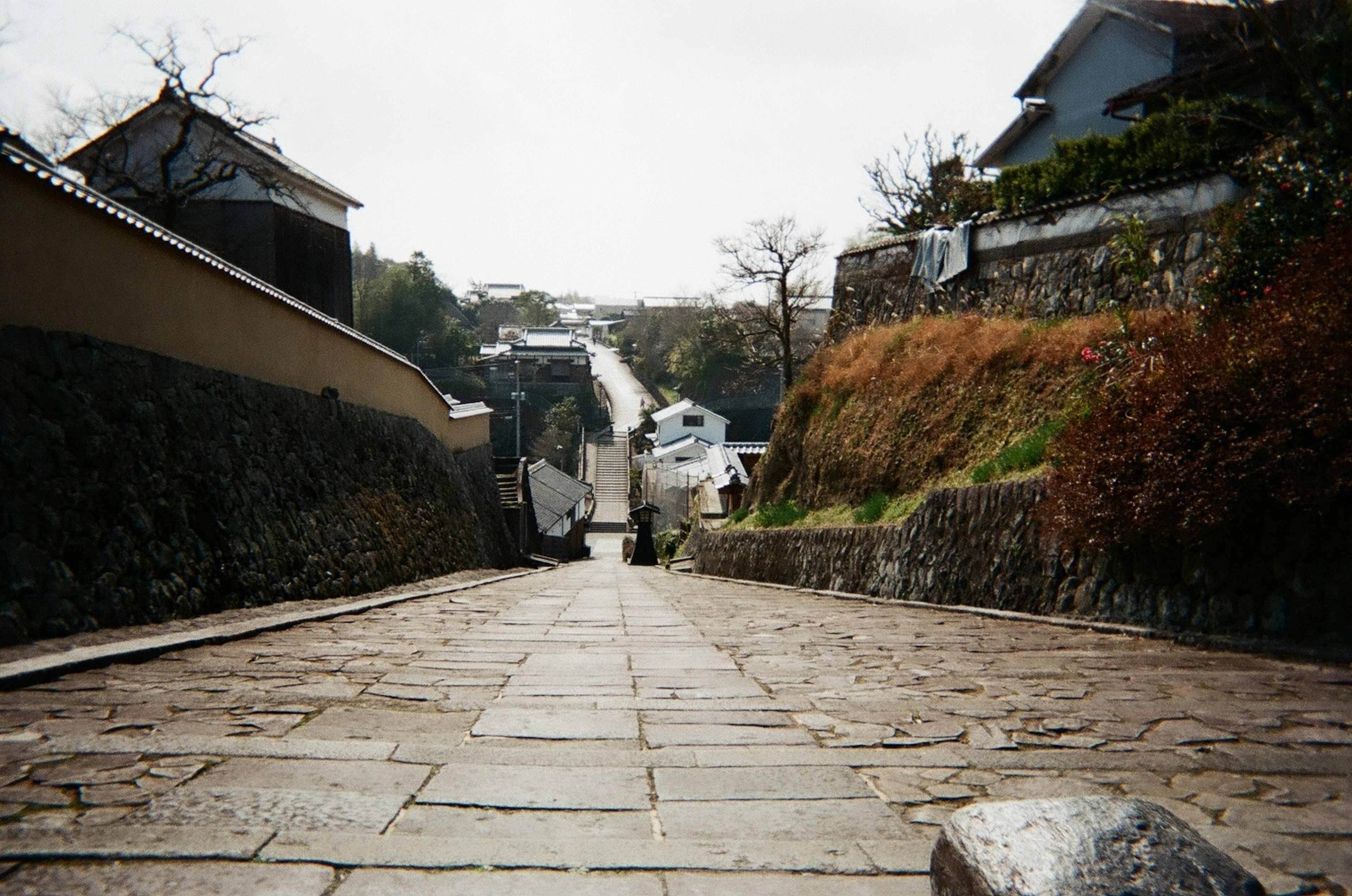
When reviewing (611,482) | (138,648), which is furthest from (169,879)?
(611,482)

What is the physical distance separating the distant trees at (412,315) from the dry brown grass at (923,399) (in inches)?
1459

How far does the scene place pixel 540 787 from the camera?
3428mm

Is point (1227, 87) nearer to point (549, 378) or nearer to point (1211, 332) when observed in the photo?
point (1211, 332)

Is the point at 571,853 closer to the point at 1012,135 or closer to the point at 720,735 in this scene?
the point at 720,735

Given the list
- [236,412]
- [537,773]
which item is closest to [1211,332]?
[537,773]

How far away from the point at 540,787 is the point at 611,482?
57.4m

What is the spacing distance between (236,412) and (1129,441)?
8.82 metres

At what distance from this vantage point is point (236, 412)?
33.9ft

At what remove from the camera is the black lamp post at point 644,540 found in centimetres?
3797

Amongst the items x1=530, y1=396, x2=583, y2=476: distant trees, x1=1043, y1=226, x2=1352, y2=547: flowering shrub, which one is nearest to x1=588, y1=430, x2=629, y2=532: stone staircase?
x1=530, y1=396, x2=583, y2=476: distant trees

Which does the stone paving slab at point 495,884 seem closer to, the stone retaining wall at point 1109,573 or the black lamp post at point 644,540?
the stone retaining wall at point 1109,573

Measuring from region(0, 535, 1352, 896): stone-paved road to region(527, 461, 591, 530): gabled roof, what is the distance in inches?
1224

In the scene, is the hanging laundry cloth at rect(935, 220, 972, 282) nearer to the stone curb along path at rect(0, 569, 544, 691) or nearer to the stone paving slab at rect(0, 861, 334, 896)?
the stone curb along path at rect(0, 569, 544, 691)

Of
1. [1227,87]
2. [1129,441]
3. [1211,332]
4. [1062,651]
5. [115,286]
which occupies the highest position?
[1227,87]
